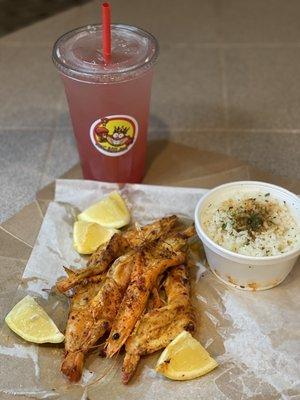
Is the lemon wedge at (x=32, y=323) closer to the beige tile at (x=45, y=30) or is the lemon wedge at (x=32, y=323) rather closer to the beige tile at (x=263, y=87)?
the beige tile at (x=263, y=87)

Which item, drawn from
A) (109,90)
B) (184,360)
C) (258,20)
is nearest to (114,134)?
(109,90)

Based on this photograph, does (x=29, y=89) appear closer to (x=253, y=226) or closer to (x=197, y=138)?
(x=197, y=138)

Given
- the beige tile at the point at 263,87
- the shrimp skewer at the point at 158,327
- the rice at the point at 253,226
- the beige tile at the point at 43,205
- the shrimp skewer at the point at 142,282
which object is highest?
the rice at the point at 253,226

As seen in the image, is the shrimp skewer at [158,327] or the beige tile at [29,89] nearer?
the shrimp skewer at [158,327]

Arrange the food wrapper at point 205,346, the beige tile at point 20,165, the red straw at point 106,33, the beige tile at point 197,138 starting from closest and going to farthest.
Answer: the food wrapper at point 205,346
the red straw at point 106,33
the beige tile at point 20,165
the beige tile at point 197,138

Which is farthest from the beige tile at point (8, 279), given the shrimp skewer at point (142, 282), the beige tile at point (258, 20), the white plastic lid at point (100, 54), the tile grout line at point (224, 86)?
the beige tile at point (258, 20)

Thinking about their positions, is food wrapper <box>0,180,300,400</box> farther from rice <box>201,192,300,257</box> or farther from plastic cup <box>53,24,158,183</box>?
plastic cup <box>53,24,158,183</box>

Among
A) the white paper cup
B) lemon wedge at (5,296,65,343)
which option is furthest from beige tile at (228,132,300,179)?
lemon wedge at (5,296,65,343)

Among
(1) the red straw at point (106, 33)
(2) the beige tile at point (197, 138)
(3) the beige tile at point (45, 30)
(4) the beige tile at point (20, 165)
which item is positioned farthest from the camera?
(3) the beige tile at point (45, 30)
